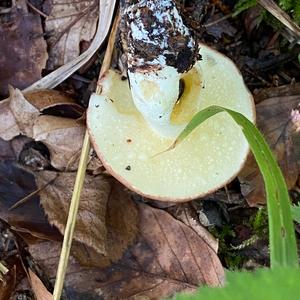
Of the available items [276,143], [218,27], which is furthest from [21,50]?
[276,143]

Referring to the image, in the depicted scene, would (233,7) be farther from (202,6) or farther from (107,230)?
(107,230)

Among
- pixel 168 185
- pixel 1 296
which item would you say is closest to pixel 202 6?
pixel 168 185

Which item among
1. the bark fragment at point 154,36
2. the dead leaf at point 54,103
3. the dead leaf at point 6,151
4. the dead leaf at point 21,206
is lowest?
the dead leaf at point 21,206

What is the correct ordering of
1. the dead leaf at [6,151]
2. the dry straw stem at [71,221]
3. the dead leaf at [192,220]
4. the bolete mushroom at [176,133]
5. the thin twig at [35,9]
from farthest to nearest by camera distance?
1. the thin twig at [35,9]
2. the dead leaf at [6,151]
3. the dead leaf at [192,220]
4. the dry straw stem at [71,221]
5. the bolete mushroom at [176,133]

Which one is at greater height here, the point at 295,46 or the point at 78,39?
the point at 295,46

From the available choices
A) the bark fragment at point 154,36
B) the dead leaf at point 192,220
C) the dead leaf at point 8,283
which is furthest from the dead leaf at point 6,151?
the bark fragment at point 154,36

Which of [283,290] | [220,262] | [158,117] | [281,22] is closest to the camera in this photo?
[283,290]

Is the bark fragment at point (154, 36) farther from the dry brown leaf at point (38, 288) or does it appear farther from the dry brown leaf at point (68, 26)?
the dry brown leaf at point (38, 288)

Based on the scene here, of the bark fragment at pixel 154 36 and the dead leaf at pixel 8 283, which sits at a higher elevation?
the bark fragment at pixel 154 36

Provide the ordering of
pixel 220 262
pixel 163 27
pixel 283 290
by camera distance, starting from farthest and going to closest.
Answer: pixel 220 262, pixel 163 27, pixel 283 290
